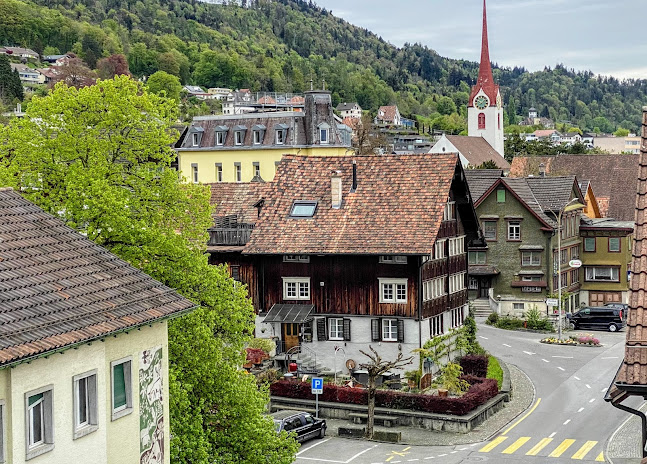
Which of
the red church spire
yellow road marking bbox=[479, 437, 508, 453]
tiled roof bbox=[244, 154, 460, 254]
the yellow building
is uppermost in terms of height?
the red church spire

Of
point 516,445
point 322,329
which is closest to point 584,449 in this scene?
point 516,445

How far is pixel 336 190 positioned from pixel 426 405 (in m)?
11.9

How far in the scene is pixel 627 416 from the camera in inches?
1748

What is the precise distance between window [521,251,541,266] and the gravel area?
22.5 meters

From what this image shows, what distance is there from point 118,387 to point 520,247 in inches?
2034

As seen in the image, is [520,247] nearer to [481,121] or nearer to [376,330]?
[376,330]

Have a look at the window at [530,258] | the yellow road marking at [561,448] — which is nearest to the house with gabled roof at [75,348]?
the yellow road marking at [561,448]

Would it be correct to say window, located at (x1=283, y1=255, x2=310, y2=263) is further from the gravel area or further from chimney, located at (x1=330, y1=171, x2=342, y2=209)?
the gravel area

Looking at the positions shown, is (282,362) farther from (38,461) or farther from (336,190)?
(38,461)

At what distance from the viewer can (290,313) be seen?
161ft

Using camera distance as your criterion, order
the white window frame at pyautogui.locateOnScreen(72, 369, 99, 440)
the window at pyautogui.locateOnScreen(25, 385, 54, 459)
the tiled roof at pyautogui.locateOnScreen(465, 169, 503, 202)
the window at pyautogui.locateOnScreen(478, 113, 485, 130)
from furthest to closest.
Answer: the window at pyautogui.locateOnScreen(478, 113, 485, 130) → the tiled roof at pyautogui.locateOnScreen(465, 169, 503, 202) → the white window frame at pyautogui.locateOnScreen(72, 369, 99, 440) → the window at pyautogui.locateOnScreen(25, 385, 54, 459)

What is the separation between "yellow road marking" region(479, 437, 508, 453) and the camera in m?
39.8

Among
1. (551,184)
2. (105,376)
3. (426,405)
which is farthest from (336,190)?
(105,376)

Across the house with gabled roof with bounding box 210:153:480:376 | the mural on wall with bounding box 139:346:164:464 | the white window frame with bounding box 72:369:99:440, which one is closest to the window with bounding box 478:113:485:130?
the house with gabled roof with bounding box 210:153:480:376
